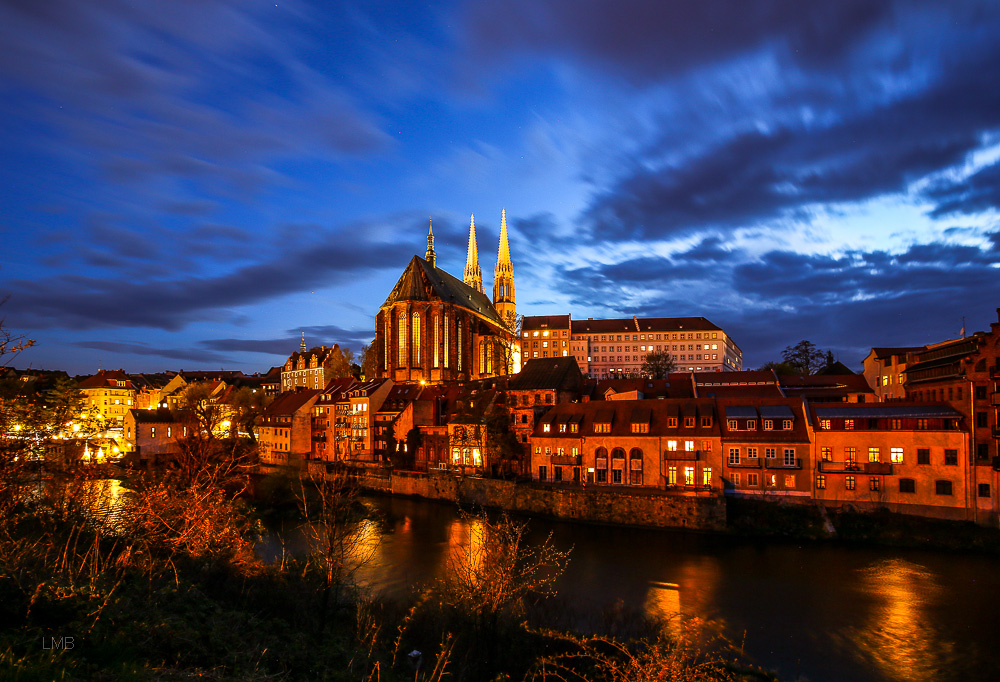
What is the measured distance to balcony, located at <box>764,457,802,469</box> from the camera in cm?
3559

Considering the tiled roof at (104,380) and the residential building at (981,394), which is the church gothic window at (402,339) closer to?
the tiled roof at (104,380)

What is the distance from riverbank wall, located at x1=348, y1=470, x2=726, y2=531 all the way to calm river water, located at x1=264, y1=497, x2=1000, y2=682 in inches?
43.2

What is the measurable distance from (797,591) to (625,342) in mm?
89057

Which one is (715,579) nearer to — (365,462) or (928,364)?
(928,364)

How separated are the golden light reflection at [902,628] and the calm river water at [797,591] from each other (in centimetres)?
5

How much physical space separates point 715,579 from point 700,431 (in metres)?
13.4

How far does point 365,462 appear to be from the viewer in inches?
2287

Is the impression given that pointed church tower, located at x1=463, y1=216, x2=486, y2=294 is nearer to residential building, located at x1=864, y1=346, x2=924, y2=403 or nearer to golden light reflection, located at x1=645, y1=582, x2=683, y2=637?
residential building, located at x1=864, y1=346, x2=924, y2=403

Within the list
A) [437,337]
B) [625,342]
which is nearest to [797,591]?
[437,337]

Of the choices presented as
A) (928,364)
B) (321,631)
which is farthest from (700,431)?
(321,631)

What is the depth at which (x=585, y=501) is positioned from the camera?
38.2 meters

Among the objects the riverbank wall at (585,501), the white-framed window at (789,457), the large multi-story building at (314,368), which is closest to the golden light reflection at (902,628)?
the white-framed window at (789,457)

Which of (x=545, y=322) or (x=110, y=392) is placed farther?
(x=545, y=322)

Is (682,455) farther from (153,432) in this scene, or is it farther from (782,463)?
(153,432)
